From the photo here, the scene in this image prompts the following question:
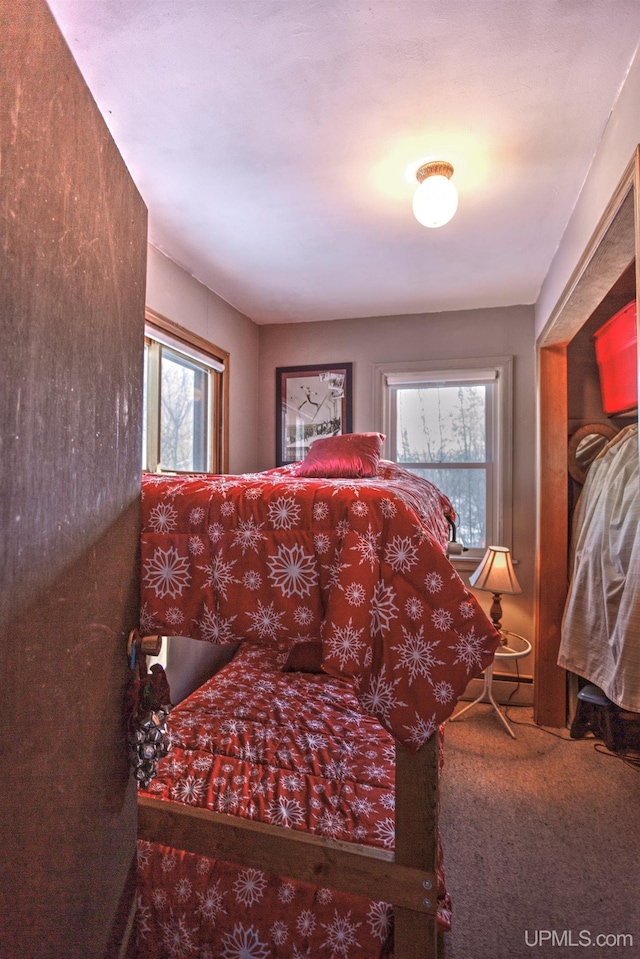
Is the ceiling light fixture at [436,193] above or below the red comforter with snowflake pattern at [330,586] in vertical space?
above

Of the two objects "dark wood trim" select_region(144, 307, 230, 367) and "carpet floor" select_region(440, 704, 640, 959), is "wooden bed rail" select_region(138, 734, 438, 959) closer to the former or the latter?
"carpet floor" select_region(440, 704, 640, 959)

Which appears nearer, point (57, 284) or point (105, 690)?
point (57, 284)

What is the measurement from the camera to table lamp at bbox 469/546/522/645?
270 centimetres

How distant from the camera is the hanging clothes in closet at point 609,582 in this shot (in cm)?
210

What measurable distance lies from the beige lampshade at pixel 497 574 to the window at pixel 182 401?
5.98 ft

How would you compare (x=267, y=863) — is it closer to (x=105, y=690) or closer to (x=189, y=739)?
(x=105, y=690)

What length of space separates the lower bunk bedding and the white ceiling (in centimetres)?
193

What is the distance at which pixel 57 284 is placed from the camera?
66cm

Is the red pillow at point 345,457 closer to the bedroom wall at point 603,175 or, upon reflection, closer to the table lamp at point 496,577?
the table lamp at point 496,577

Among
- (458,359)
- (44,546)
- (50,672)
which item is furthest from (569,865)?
(458,359)

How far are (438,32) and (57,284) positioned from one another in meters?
1.21

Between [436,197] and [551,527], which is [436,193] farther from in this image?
[551,527]

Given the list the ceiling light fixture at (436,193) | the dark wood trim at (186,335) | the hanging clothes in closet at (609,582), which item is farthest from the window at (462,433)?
the ceiling light fixture at (436,193)

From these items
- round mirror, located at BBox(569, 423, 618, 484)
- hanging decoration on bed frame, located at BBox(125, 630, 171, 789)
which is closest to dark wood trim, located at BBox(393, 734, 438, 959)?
hanging decoration on bed frame, located at BBox(125, 630, 171, 789)
